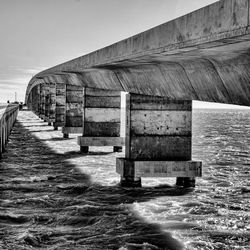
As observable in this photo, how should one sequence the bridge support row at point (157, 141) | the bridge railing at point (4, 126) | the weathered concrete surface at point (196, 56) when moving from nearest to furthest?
the weathered concrete surface at point (196, 56) → the bridge support row at point (157, 141) → the bridge railing at point (4, 126)

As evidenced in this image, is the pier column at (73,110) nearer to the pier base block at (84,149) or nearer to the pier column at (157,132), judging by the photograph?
the pier base block at (84,149)

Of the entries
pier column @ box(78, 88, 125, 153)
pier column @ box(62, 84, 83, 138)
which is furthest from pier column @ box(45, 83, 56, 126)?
pier column @ box(78, 88, 125, 153)

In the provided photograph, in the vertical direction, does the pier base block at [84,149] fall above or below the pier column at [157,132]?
below

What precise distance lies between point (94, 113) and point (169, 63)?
51.7 ft

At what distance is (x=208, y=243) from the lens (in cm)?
1138

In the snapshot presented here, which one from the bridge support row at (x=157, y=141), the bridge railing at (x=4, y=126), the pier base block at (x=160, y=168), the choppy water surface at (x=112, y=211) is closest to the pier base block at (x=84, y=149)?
the bridge railing at (x=4, y=126)

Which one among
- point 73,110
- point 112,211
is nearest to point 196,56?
point 112,211

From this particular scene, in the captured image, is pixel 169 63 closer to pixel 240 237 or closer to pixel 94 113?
pixel 240 237

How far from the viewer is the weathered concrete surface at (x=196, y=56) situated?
8.13 metres

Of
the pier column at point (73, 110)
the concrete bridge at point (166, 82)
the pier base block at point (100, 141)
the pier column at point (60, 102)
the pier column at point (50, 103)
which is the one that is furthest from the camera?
the pier column at point (50, 103)

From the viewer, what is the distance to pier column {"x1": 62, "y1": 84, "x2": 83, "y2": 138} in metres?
37.3

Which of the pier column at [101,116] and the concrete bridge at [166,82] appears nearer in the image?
the concrete bridge at [166,82]

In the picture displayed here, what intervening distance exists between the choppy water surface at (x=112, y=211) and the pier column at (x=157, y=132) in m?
1.22

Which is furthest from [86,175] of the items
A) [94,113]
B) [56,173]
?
[94,113]
